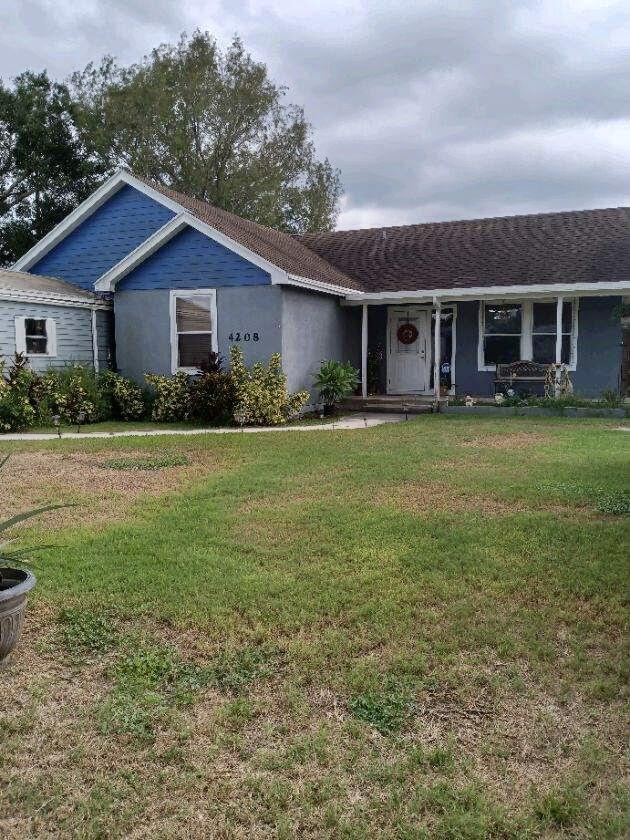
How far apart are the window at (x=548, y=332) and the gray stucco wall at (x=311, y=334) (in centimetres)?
477

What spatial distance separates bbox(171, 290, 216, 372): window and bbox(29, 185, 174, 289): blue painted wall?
255cm

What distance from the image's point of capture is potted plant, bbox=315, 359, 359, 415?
15.2 m

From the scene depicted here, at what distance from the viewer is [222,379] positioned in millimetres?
13562

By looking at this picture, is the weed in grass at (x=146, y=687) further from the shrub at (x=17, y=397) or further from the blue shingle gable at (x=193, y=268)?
the blue shingle gable at (x=193, y=268)

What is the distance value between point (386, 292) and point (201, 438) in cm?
720

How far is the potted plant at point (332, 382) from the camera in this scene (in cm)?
1520

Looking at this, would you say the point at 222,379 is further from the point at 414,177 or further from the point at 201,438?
the point at 414,177

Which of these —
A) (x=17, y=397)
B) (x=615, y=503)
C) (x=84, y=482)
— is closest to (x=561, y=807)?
(x=615, y=503)

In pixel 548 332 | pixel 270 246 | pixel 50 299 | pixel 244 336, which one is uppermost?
pixel 270 246

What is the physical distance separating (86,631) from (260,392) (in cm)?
964

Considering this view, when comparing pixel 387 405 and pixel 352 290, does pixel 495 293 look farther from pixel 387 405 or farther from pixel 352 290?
pixel 387 405

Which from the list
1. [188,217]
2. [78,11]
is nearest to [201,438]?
[188,217]

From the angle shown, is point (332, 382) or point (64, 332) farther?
point (332, 382)

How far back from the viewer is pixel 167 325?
1501 cm
